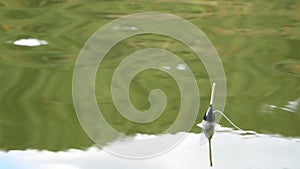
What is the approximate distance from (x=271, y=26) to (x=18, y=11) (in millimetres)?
1565

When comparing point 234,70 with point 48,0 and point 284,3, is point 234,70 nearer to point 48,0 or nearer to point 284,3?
point 284,3

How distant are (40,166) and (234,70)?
1181 mm

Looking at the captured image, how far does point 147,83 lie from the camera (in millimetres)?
2588

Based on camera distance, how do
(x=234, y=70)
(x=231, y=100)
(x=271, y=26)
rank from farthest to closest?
(x=271, y=26) < (x=234, y=70) < (x=231, y=100)

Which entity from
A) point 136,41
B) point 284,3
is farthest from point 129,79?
point 284,3

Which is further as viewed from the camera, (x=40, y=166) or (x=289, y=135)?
(x=289, y=135)

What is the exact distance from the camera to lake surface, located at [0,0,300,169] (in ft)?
6.81

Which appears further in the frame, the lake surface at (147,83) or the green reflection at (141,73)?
the green reflection at (141,73)

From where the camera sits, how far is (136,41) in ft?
10.00

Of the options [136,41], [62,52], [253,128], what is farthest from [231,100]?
[62,52]

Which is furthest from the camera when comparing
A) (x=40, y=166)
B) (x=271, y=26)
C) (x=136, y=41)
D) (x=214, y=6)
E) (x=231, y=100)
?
(x=214, y=6)

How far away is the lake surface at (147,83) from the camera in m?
2.07

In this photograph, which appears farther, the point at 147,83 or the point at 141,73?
the point at 141,73

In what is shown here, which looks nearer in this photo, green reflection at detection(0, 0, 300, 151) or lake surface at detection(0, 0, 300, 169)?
lake surface at detection(0, 0, 300, 169)
